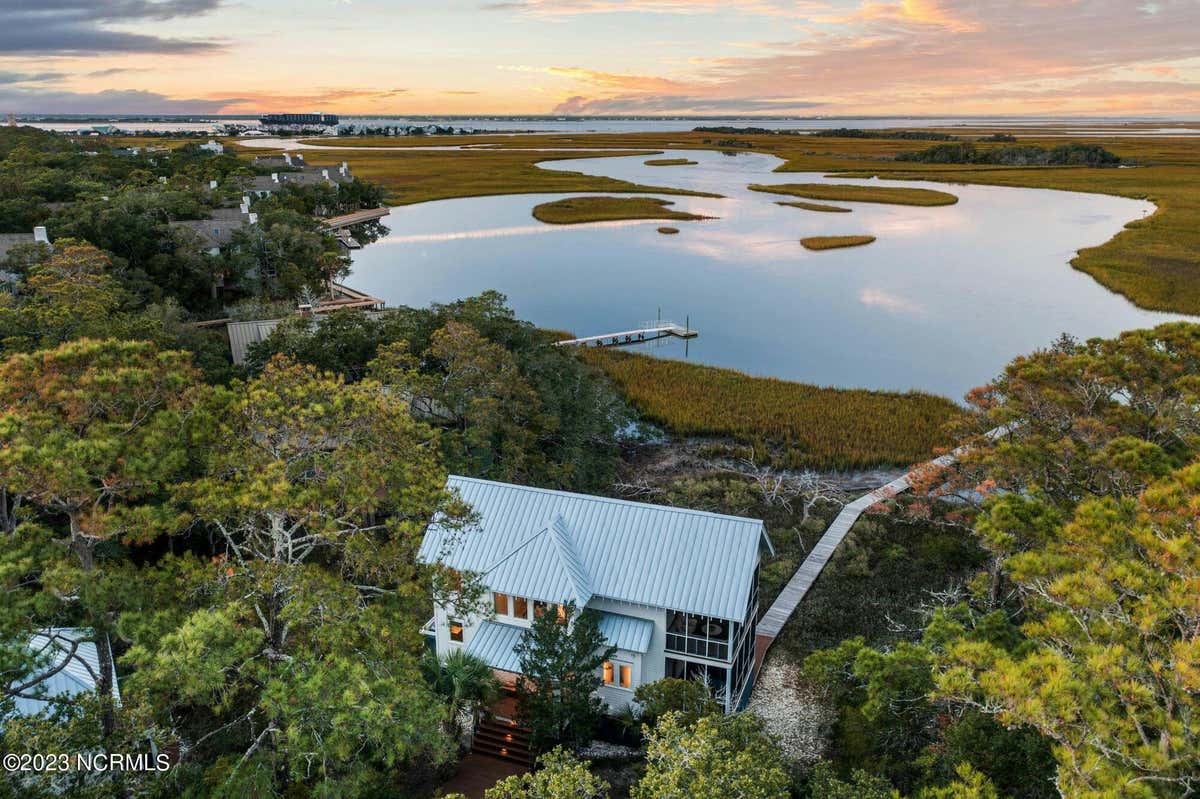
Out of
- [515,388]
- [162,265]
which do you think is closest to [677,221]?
[162,265]

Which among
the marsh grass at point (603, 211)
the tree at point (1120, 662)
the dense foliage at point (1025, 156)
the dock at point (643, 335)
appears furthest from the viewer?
the dense foliage at point (1025, 156)

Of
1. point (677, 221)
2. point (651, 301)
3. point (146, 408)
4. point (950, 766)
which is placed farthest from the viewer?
point (677, 221)

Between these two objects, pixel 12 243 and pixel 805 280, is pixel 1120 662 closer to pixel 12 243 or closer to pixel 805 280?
pixel 12 243

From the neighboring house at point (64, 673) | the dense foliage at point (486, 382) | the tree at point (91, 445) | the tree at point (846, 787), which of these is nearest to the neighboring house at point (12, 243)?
the dense foliage at point (486, 382)

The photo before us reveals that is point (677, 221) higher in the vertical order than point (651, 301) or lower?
higher

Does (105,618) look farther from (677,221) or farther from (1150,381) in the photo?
(677,221)

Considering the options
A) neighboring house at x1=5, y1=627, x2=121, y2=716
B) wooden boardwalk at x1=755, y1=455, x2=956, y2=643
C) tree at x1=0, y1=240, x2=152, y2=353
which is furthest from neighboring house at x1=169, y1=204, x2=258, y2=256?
wooden boardwalk at x1=755, y1=455, x2=956, y2=643

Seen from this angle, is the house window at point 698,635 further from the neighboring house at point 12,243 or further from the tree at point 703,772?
the neighboring house at point 12,243
